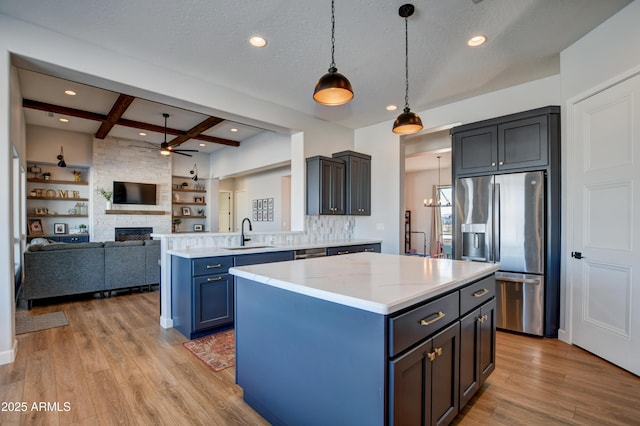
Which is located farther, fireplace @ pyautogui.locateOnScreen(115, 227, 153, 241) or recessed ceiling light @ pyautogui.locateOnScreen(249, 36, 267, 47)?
fireplace @ pyautogui.locateOnScreen(115, 227, 153, 241)

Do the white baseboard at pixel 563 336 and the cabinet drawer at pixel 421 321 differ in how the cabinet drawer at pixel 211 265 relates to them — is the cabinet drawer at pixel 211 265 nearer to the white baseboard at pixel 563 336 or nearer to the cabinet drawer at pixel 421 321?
the cabinet drawer at pixel 421 321

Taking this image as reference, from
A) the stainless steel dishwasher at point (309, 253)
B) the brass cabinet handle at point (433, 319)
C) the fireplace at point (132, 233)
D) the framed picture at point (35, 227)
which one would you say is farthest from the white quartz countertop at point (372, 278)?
the framed picture at point (35, 227)

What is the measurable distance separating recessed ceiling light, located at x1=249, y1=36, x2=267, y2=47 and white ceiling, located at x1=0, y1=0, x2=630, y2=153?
58 millimetres

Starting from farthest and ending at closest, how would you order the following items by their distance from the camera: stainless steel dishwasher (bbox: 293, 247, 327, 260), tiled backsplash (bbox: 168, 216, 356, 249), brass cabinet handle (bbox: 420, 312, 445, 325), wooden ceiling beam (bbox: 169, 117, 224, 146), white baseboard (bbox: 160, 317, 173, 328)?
wooden ceiling beam (bbox: 169, 117, 224, 146), stainless steel dishwasher (bbox: 293, 247, 327, 260), tiled backsplash (bbox: 168, 216, 356, 249), white baseboard (bbox: 160, 317, 173, 328), brass cabinet handle (bbox: 420, 312, 445, 325)

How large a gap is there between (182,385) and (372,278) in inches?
68.5

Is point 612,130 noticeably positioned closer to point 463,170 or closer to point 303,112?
point 463,170

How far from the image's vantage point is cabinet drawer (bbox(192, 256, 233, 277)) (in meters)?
3.28

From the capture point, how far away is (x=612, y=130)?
9.08 feet

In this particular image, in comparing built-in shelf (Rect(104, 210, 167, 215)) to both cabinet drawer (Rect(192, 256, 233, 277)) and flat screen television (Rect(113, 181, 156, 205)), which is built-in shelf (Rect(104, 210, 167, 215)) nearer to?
flat screen television (Rect(113, 181, 156, 205))

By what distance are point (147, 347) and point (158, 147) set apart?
659 cm

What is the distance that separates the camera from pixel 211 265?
3375mm

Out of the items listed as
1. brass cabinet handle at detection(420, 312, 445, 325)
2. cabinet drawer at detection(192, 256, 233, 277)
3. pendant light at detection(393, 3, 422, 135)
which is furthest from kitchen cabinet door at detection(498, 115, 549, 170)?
cabinet drawer at detection(192, 256, 233, 277)

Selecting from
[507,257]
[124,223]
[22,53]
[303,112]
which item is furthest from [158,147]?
[507,257]

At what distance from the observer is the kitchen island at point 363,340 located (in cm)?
134
